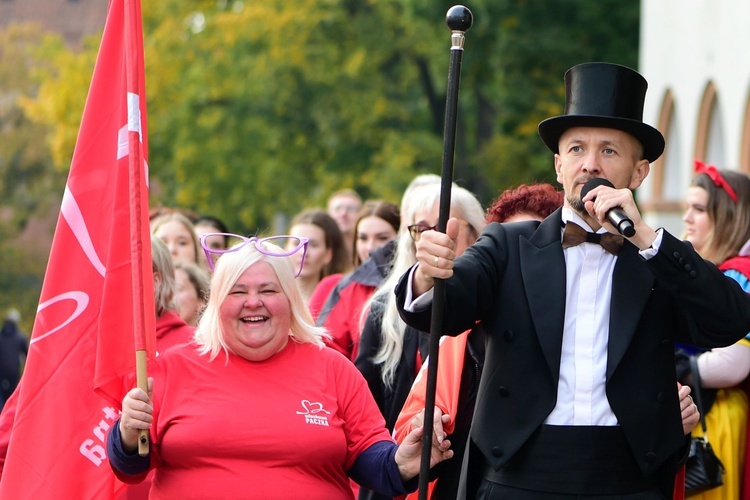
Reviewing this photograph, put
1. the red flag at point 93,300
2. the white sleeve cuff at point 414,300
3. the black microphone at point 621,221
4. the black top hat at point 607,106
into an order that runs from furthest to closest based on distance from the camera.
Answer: the red flag at point 93,300 < the black top hat at point 607,106 < the white sleeve cuff at point 414,300 < the black microphone at point 621,221

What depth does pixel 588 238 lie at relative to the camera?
438cm

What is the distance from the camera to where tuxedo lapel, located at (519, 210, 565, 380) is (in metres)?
4.27

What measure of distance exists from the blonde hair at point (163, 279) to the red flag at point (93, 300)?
2.77ft

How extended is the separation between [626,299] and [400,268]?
2.16 meters

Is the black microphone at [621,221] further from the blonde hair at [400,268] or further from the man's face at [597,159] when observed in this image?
the blonde hair at [400,268]

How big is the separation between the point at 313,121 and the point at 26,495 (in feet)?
75.2

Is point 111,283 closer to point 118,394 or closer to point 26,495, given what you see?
point 118,394

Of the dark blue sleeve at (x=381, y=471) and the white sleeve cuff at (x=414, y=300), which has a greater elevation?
the white sleeve cuff at (x=414, y=300)

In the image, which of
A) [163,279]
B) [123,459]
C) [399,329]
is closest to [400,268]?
[399,329]

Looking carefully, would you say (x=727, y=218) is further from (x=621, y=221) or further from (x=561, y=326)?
(x=621, y=221)

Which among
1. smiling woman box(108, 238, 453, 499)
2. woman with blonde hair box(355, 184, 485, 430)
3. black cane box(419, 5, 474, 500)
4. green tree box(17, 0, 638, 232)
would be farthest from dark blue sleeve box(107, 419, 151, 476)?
green tree box(17, 0, 638, 232)

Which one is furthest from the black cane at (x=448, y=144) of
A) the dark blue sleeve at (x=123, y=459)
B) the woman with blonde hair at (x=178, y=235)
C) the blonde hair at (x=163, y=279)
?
the woman with blonde hair at (x=178, y=235)

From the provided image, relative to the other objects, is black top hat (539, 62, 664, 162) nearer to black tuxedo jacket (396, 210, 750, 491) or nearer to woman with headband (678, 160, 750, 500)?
black tuxedo jacket (396, 210, 750, 491)

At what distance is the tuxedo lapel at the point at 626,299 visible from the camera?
4.26 m
